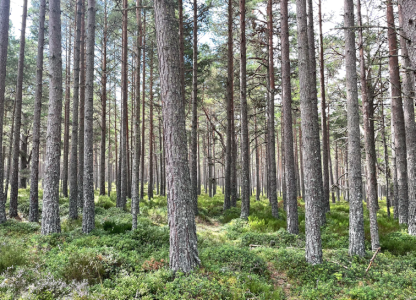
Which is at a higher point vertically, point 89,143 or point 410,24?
point 410,24

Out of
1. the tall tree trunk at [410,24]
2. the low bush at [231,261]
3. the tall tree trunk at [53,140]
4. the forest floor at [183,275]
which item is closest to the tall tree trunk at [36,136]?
the forest floor at [183,275]

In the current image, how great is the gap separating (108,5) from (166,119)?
14.2 metres

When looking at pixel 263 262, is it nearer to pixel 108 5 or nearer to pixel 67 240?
pixel 67 240

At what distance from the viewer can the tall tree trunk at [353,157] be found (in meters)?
6.39

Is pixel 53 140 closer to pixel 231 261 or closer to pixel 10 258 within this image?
pixel 10 258

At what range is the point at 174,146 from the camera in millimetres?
5141

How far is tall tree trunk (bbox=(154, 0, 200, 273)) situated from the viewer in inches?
200

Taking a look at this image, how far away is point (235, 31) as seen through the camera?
15617 mm

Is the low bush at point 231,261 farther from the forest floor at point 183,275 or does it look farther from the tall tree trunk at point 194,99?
the tall tree trunk at point 194,99

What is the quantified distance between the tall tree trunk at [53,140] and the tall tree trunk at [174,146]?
14.6ft

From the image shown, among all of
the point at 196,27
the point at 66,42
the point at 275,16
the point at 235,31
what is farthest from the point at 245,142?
the point at 66,42

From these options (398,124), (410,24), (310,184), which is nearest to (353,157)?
(310,184)

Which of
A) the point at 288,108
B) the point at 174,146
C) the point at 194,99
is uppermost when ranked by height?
the point at 194,99

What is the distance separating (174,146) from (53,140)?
186 inches
